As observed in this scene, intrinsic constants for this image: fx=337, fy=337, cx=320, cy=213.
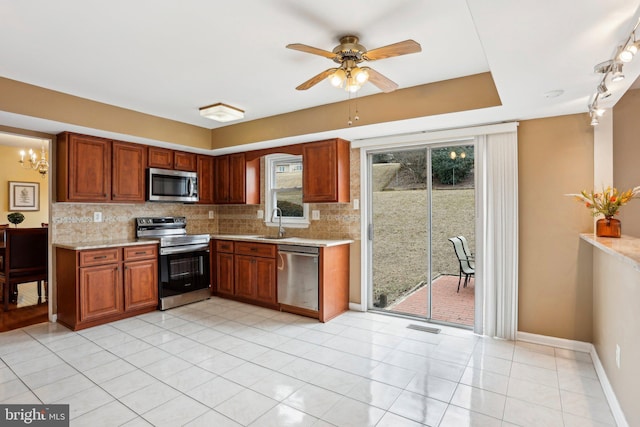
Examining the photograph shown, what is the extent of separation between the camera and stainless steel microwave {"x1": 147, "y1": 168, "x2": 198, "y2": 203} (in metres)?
4.50

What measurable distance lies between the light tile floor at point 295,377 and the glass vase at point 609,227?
110 centimetres

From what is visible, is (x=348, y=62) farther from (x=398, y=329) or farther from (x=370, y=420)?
(x=398, y=329)

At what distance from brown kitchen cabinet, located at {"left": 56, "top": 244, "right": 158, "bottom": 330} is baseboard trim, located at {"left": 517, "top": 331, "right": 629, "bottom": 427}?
424 cm

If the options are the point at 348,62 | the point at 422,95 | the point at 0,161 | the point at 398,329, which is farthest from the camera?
the point at 0,161

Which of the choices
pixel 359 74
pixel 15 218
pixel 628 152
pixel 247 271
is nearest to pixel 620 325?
pixel 628 152

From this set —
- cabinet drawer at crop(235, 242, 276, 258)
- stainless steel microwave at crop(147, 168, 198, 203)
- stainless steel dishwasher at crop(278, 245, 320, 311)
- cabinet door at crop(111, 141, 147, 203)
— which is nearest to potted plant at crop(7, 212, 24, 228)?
cabinet door at crop(111, 141, 147, 203)

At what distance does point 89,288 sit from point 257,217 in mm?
2371

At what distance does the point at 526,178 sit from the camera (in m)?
3.27

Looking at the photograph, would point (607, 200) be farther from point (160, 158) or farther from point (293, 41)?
point (160, 158)

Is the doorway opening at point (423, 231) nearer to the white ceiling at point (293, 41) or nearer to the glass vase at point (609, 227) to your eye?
the white ceiling at point (293, 41)

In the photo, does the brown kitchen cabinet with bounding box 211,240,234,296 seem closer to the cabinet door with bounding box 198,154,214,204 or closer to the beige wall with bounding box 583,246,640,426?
the cabinet door with bounding box 198,154,214,204

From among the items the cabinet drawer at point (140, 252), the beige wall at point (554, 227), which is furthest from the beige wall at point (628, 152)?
the cabinet drawer at point (140, 252)

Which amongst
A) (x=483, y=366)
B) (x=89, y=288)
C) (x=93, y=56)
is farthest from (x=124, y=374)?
(x=483, y=366)

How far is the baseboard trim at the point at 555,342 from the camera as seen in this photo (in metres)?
3.03
